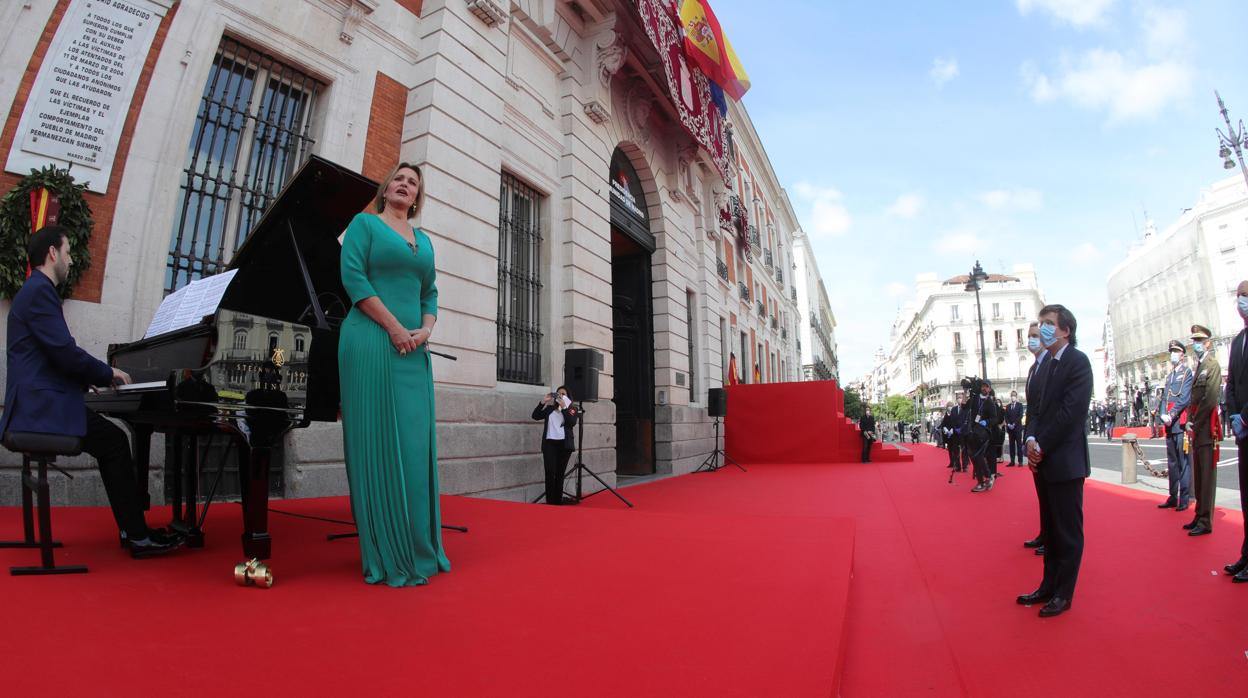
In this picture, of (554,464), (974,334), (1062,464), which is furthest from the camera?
(974,334)

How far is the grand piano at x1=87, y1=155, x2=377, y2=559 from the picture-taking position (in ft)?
8.91

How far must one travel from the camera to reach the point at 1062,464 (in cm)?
337

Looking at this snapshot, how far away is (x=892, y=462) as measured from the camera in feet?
55.7

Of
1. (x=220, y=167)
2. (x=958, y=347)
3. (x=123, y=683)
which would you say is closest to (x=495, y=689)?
(x=123, y=683)

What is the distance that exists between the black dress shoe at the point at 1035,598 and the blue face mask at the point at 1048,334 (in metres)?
1.53

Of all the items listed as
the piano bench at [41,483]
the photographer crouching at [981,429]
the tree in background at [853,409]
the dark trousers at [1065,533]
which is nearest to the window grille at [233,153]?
the piano bench at [41,483]

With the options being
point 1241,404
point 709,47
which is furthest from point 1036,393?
Answer: point 709,47

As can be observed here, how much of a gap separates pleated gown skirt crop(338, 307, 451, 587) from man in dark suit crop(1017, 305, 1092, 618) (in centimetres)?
344

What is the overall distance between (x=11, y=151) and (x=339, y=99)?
9.65ft

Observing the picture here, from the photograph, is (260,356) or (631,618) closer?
(631,618)

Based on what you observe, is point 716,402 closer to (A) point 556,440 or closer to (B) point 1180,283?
(A) point 556,440

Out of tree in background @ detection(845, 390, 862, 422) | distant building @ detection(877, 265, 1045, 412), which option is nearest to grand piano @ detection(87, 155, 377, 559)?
tree in background @ detection(845, 390, 862, 422)

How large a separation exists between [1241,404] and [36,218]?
29.2 feet

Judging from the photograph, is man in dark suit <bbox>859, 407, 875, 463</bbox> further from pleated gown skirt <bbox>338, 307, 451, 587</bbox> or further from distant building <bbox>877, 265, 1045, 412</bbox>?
distant building <bbox>877, 265, 1045, 412</bbox>
